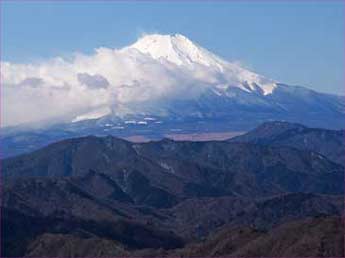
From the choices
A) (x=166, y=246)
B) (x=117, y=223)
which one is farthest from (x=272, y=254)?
(x=117, y=223)

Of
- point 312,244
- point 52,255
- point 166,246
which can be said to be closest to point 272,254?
point 312,244

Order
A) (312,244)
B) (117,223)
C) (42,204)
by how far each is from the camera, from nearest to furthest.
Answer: (312,244), (117,223), (42,204)

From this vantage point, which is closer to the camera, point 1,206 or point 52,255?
point 52,255

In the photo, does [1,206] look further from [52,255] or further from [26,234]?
[52,255]

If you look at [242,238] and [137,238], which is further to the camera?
[137,238]

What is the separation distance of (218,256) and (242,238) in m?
6.16

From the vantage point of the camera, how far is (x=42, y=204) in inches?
7810

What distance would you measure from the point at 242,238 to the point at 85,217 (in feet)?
210

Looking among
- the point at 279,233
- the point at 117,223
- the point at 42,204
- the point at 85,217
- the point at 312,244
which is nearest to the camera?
the point at 312,244

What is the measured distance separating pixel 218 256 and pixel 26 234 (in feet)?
147

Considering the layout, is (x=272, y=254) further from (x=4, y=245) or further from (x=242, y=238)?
(x=4, y=245)

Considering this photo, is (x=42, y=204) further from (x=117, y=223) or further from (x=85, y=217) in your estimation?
(x=117, y=223)

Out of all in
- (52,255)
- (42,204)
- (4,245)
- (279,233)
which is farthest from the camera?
(42,204)

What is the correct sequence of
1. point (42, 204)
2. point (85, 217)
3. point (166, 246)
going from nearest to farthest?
point (166, 246)
point (85, 217)
point (42, 204)
